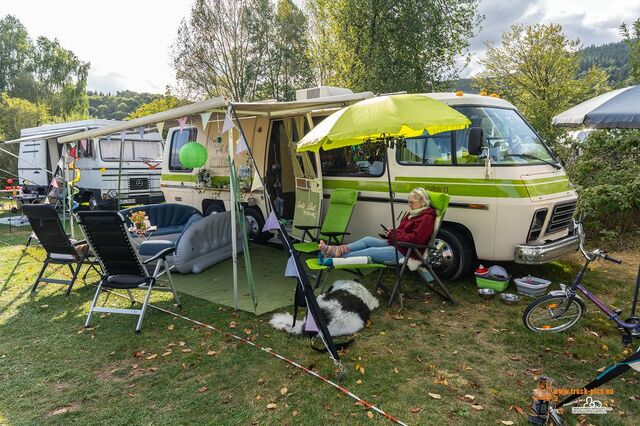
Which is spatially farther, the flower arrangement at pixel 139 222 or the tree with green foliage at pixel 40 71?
the tree with green foliage at pixel 40 71

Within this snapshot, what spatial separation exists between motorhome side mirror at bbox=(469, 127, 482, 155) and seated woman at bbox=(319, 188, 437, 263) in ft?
2.58

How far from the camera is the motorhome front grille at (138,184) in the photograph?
12.2 meters

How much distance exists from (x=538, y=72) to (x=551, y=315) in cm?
1702

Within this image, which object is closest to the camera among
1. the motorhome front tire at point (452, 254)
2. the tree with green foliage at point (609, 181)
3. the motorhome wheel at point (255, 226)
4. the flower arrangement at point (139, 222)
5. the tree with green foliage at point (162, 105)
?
the motorhome front tire at point (452, 254)

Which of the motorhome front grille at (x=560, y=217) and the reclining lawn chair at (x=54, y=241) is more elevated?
the motorhome front grille at (x=560, y=217)

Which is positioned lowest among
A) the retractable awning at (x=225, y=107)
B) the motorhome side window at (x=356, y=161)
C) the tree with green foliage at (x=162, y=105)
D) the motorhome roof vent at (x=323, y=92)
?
the motorhome side window at (x=356, y=161)

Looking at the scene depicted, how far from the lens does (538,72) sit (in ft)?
58.6

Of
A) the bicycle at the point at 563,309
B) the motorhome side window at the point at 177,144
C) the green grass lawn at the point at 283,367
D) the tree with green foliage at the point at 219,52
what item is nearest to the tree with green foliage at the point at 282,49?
the tree with green foliage at the point at 219,52

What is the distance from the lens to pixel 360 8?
14344mm

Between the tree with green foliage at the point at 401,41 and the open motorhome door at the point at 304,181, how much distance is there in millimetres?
7579

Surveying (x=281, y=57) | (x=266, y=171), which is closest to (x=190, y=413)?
(x=266, y=171)

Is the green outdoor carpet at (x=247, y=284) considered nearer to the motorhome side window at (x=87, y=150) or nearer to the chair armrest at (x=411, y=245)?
the chair armrest at (x=411, y=245)

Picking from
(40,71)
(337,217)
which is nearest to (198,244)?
(337,217)

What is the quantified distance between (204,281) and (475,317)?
3.53 m
